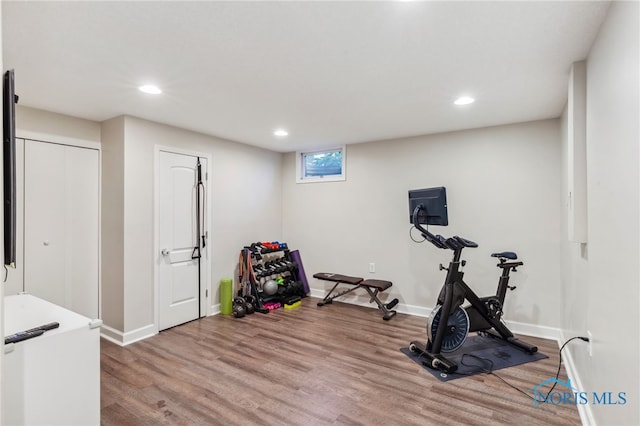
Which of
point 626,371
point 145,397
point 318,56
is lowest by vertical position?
point 145,397

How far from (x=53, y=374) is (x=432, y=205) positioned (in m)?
3.03

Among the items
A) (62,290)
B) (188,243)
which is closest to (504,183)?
(188,243)

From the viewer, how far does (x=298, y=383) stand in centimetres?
263

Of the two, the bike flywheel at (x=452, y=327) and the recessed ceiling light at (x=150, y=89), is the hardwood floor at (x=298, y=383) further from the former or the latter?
the recessed ceiling light at (x=150, y=89)

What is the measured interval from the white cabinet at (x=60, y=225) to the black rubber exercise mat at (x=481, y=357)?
339cm

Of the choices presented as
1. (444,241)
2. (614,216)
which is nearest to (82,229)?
(444,241)

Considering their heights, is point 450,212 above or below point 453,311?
above

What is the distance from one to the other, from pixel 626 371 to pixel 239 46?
2.52 meters

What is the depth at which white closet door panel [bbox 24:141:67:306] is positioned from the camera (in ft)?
10.2

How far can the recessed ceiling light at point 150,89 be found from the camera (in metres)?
2.65

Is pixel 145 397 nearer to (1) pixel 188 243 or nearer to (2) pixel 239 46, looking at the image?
(1) pixel 188 243

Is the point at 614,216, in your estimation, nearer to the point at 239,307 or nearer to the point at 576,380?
the point at 576,380

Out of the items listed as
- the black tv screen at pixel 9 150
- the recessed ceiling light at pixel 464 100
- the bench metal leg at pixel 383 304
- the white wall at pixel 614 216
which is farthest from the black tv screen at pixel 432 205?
the black tv screen at pixel 9 150

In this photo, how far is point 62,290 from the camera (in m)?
3.37
